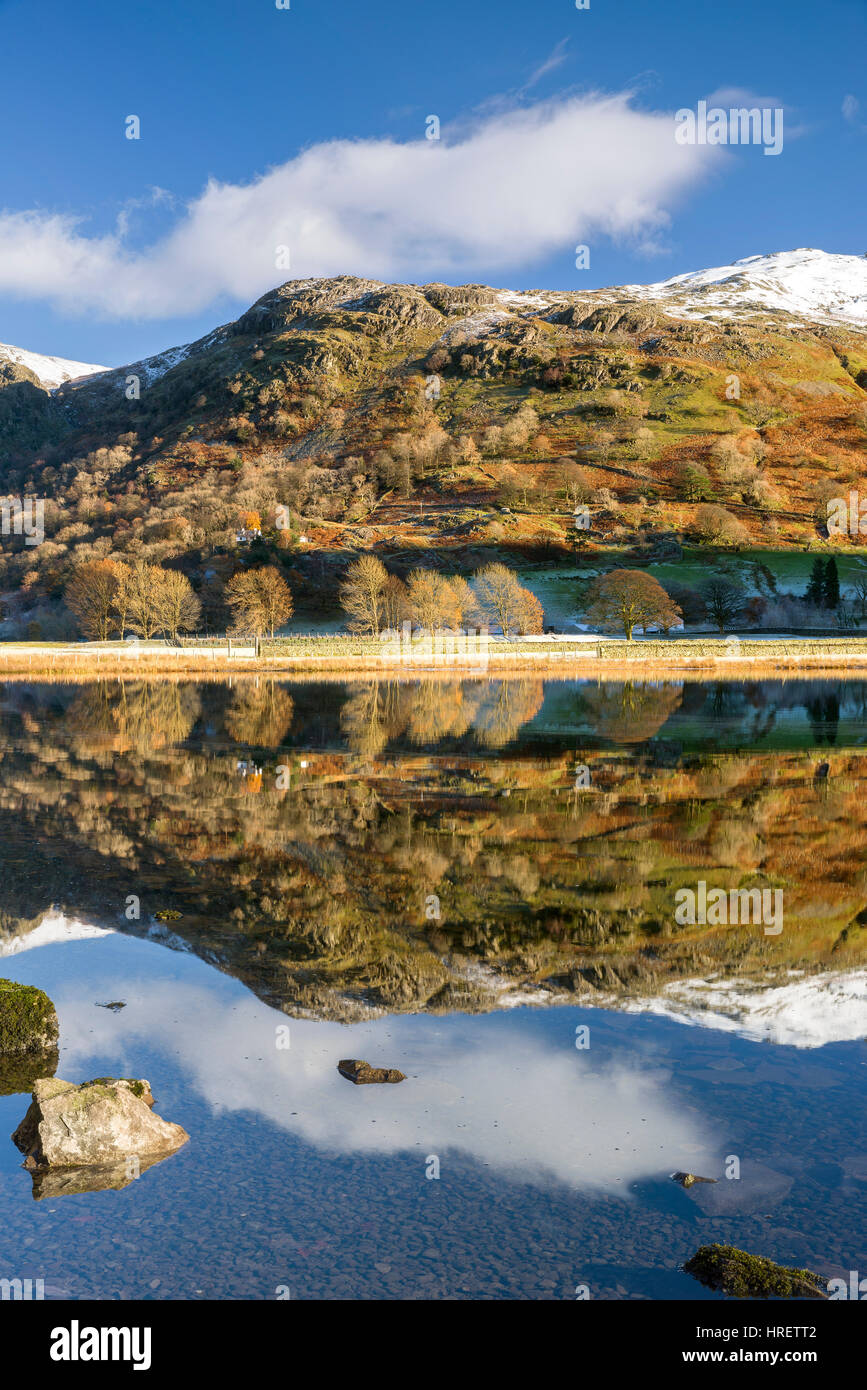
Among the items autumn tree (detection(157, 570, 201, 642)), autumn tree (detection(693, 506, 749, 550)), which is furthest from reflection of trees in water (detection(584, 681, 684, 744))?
autumn tree (detection(693, 506, 749, 550))

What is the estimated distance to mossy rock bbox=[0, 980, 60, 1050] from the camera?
9477 millimetres

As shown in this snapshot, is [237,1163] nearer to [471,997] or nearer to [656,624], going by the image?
[471,997]

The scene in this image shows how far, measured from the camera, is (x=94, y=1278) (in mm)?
6066

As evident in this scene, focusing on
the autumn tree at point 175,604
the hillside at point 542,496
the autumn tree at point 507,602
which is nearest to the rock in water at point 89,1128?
the autumn tree at point 507,602

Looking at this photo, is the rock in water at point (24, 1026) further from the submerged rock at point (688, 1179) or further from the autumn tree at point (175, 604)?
the autumn tree at point (175, 604)

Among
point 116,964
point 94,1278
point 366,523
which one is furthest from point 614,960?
point 366,523

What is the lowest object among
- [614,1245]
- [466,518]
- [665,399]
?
[614,1245]

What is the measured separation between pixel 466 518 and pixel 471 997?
438 ft

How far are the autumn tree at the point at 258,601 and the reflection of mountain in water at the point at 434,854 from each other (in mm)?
A: 63710

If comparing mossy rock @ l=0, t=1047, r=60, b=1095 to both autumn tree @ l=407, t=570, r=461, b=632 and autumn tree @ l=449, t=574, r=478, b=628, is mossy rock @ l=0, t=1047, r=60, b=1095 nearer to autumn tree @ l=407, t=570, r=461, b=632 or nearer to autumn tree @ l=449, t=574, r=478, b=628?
autumn tree @ l=407, t=570, r=461, b=632

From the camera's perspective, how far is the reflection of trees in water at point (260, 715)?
36.3 metres

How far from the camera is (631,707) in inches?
1945

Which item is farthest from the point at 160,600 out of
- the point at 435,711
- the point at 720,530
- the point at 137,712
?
the point at 720,530

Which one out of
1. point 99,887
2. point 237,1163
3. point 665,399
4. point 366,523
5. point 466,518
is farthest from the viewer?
point 665,399
